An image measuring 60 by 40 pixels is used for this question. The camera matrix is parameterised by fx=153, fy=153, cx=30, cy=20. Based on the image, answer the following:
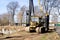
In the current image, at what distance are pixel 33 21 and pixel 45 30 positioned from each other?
282 centimetres

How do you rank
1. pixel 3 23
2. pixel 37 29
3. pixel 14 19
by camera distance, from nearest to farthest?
pixel 37 29 → pixel 3 23 → pixel 14 19

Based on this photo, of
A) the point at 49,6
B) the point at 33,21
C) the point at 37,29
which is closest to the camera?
the point at 37,29

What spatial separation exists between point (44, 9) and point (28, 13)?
1554cm

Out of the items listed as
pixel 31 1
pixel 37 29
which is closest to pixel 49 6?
pixel 31 1

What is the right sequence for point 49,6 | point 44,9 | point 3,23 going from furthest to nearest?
1. point 3,23
2. point 49,6
3. point 44,9

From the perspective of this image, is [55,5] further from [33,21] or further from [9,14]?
[9,14]

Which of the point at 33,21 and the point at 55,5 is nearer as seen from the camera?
the point at 33,21

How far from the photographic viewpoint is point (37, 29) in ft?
73.6

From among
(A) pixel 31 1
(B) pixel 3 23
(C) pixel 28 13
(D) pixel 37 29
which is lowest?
(B) pixel 3 23

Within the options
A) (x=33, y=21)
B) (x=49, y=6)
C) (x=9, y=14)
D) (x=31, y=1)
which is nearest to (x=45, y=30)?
(x=33, y=21)

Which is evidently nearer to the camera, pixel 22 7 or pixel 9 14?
pixel 22 7

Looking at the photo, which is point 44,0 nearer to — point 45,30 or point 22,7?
point 45,30

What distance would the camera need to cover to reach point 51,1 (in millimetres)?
45500

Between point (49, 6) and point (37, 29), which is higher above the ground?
point (49, 6)
